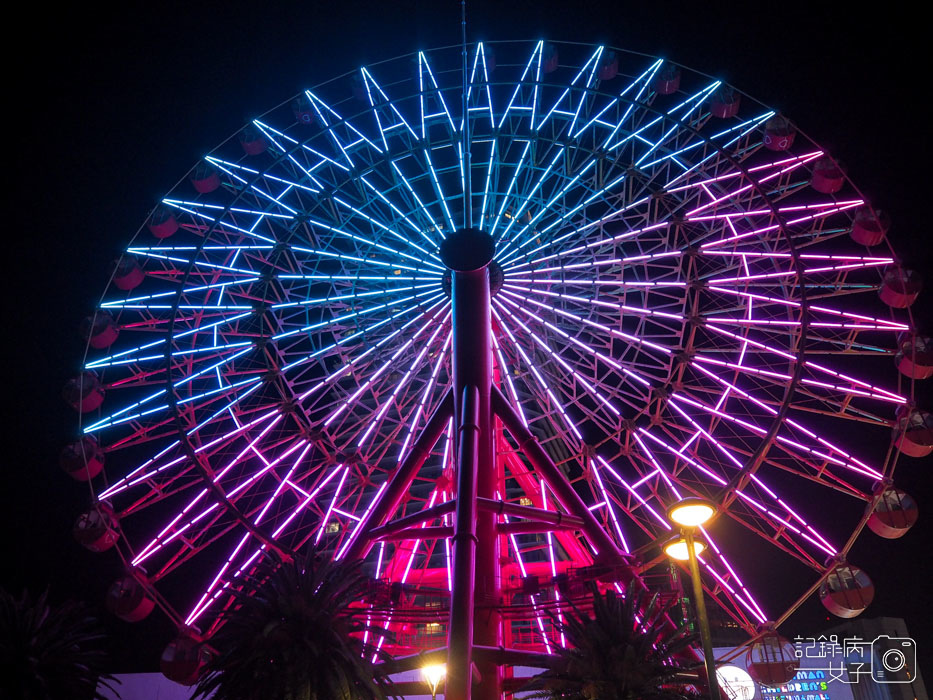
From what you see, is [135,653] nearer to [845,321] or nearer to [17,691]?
[17,691]

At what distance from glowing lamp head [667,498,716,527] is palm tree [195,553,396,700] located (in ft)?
26.8

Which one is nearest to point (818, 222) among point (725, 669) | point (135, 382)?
point (725, 669)

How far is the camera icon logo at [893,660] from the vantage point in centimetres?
4216

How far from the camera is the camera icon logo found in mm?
42156

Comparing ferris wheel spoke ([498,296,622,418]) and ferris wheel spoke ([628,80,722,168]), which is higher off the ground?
ferris wheel spoke ([628,80,722,168])

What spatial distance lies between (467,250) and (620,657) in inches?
382

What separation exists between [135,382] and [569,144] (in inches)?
501

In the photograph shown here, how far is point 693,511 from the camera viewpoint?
30.2ft

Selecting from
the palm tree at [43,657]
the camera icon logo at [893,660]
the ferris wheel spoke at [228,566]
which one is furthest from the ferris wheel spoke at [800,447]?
the camera icon logo at [893,660]

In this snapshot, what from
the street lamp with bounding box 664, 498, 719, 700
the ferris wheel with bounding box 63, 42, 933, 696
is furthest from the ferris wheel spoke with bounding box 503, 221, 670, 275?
the street lamp with bounding box 664, 498, 719, 700

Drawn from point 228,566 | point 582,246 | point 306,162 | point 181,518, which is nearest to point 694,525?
point 582,246

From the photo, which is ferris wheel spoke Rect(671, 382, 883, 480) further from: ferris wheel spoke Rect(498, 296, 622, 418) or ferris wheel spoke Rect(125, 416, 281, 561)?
ferris wheel spoke Rect(125, 416, 281, 561)

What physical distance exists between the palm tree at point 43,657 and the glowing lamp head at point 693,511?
1462 centimetres

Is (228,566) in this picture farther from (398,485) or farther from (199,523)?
(398,485)
